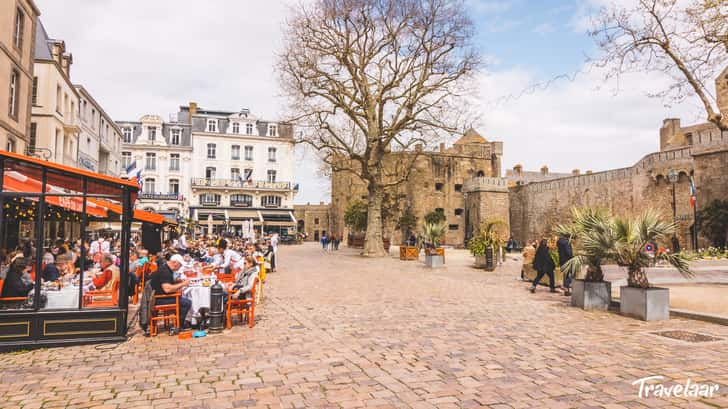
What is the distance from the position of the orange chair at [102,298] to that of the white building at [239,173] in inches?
1368

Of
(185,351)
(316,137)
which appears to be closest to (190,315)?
(185,351)

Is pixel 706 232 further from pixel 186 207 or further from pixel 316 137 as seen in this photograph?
pixel 186 207

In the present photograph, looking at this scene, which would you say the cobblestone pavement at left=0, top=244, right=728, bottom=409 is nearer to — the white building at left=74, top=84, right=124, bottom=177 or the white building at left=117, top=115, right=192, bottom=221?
the white building at left=74, top=84, right=124, bottom=177

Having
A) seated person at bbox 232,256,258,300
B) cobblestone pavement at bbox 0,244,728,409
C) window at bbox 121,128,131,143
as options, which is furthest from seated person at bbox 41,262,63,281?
window at bbox 121,128,131,143

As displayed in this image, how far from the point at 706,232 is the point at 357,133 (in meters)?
17.7

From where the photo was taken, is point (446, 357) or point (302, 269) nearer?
point (446, 357)

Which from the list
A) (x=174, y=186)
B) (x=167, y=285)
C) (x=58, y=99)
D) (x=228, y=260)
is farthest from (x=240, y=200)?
(x=167, y=285)

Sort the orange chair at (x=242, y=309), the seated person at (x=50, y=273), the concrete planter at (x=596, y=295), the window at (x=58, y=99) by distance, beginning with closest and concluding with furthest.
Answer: the orange chair at (x=242, y=309)
the seated person at (x=50, y=273)
the concrete planter at (x=596, y=295)
the window at (x=58, y=99)

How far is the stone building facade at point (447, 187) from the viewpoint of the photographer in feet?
141

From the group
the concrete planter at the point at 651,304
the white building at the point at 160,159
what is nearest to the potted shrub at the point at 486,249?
the concrete planter at the point at 651,304

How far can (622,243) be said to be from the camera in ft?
25.2

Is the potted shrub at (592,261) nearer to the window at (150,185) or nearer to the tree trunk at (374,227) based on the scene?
the tree trunk at (374,227)

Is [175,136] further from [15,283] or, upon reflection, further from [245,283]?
[245,283]

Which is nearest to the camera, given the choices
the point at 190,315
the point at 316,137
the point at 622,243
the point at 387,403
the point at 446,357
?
the point at 387,403
